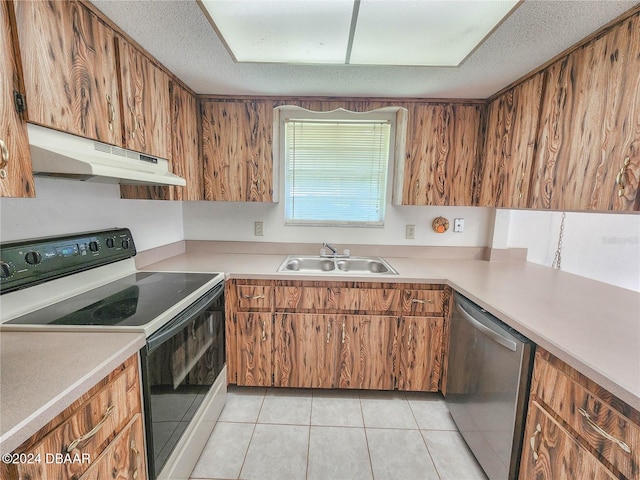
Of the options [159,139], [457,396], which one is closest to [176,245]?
[159,139]

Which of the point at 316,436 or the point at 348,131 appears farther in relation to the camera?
the point at 348,131

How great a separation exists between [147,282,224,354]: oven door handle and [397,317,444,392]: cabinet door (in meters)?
1.21

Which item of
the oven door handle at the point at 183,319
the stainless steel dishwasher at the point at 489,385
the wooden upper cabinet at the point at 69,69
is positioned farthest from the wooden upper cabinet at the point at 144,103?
the stainless steel dishwasher at the point at 489,385

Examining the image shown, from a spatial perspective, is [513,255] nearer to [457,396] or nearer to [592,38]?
[457,396]

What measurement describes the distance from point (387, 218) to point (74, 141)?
6.62 ft

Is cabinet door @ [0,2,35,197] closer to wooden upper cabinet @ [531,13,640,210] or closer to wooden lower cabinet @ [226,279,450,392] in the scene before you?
wooden lower cabinet @ [226,279,450,392]

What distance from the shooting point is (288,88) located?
188 centimetres

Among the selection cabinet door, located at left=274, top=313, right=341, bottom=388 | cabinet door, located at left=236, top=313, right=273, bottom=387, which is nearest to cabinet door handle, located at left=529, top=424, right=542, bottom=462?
cabinet door, located at left=274, top=313, right=341, bottom=388

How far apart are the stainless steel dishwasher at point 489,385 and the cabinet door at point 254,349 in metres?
1.19

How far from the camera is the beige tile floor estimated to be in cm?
143

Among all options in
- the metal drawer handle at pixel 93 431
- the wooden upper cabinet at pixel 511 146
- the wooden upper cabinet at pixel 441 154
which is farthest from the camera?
the wooden upper cabinet at pixel 441 154

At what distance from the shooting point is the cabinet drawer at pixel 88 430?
0.64 metres

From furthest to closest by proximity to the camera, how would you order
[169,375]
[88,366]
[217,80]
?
[217,80]
[169,375]
[88,366]

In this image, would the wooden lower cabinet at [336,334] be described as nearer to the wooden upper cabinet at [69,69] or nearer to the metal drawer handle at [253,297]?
the metal drawer handle at [253,297]
